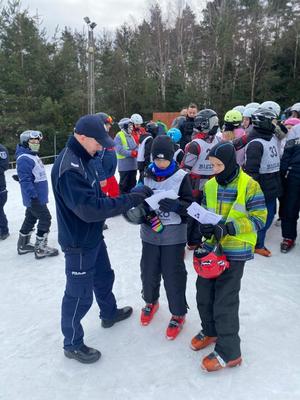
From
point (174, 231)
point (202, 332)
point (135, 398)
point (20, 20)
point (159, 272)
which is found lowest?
point (135, 398)

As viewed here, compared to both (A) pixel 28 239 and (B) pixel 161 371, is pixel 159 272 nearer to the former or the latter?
(B) pixel 161 371

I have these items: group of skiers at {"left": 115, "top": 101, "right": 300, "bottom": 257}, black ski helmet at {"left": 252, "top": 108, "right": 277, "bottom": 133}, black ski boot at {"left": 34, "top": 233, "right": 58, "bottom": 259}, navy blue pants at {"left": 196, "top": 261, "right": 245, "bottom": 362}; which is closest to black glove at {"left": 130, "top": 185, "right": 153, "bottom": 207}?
navy blue pants at {"left": 196, "top": 261, "right": 245, "bottom": 362}

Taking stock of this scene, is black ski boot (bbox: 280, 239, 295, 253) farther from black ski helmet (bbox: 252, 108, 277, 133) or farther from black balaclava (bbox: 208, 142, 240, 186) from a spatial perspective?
black balaclava (bbox: 208, 142, 240, 186)

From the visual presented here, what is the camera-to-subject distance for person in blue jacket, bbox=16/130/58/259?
488 centimetres

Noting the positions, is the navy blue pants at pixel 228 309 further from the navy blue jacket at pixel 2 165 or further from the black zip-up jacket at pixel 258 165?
the navy blue jacket at pixel 2 165

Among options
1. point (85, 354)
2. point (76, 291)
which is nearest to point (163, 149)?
point (76, 291)

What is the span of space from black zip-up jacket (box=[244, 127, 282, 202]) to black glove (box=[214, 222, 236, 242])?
6.71 feet

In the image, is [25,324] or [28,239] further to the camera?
[28,239]

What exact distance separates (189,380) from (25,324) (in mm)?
1785

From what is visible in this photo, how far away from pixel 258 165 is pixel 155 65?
25.7 meters

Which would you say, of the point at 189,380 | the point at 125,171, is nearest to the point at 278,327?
the point at 189,380

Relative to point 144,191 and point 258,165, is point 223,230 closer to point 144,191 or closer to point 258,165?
point 144,191

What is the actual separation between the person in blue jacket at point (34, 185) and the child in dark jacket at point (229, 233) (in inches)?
117

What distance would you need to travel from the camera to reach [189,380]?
2668 mm
